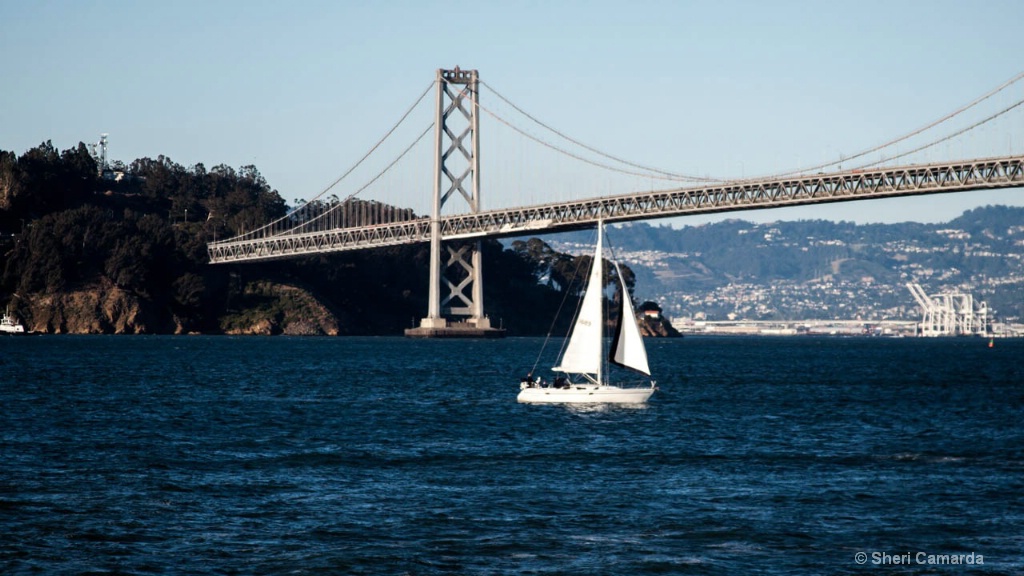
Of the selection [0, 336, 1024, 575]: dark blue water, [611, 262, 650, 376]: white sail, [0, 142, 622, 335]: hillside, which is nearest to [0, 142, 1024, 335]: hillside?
[0, 142, 622, 335]: hillside

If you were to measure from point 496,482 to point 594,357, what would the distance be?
1696cm

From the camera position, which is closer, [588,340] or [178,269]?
[588,340]

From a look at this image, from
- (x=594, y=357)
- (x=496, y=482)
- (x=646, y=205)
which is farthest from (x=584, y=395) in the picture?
(x=646, y=205)

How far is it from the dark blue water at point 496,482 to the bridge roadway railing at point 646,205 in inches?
1374

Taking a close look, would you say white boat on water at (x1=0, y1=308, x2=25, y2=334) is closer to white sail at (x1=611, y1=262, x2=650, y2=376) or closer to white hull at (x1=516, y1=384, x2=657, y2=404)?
white hull at (x1=516, y1=384, x2=657, y2=404)

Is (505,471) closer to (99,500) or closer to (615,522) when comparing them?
(615,522)

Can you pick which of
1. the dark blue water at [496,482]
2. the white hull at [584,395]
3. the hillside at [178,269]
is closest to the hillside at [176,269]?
the hillside at [178,269]

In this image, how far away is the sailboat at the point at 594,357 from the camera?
41094 millimetres

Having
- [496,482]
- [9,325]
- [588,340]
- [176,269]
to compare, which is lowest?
[496,482]

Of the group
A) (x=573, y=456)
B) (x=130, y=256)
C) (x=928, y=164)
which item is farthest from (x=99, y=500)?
(x=130, y=256)

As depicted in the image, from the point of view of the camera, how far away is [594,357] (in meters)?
41.7

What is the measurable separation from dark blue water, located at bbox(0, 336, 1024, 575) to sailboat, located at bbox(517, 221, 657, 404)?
3.37 ft

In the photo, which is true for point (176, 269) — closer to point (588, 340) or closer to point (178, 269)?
point (178, 269)

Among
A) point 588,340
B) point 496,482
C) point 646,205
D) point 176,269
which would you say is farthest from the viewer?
point 176,269
